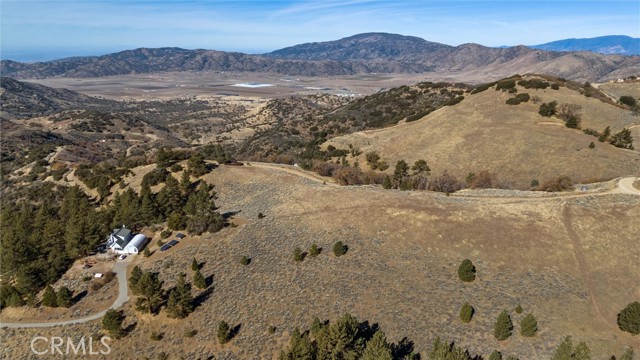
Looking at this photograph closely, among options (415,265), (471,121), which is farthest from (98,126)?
(415,265)

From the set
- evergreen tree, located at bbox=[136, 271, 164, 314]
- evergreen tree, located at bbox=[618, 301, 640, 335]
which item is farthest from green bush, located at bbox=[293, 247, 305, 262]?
evergreen tree, located at bbox=[618, 301, 640, 335]

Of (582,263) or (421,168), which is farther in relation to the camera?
(421,168)

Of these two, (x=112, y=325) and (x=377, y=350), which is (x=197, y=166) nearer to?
(x=112, y=325)

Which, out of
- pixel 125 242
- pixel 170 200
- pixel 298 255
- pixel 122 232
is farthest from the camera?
pixel 170 200

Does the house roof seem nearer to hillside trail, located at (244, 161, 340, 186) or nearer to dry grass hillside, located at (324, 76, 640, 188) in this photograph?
hillside trail, located at (244, 161, 340, 186)

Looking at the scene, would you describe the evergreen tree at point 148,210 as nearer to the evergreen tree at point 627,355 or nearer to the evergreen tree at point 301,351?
the evergreen tree at point 301,351

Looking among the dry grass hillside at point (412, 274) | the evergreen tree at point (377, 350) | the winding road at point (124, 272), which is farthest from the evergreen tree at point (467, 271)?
the evergreen tree at point (377, 350)

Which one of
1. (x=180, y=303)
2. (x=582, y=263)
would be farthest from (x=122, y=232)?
(x=582, y=263)
